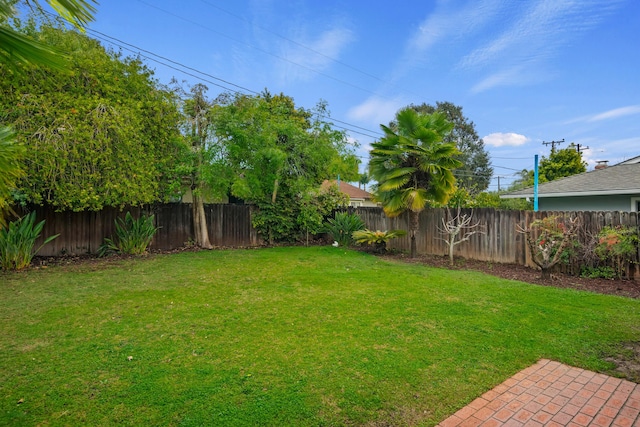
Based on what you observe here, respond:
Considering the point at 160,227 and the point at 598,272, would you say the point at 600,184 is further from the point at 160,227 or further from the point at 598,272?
the point at 160,227

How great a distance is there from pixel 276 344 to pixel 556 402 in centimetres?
251

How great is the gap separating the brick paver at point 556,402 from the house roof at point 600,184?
28.8 ft

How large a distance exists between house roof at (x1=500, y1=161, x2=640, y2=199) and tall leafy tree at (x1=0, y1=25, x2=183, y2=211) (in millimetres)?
12328

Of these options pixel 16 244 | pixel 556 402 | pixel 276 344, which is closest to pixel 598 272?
pixel 556 402

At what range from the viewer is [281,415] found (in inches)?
92.8

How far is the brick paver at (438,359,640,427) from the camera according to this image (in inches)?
93.1

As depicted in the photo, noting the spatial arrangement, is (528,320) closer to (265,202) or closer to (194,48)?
(265,202)

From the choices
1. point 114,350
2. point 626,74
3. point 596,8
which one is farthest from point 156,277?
point 626,74

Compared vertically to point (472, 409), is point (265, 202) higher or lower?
higher

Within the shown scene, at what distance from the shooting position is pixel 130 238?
8930mm

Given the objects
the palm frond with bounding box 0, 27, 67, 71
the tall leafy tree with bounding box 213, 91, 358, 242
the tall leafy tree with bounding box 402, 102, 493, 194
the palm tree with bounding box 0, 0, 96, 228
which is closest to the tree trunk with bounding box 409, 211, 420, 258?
the tall leafy tree with bounding box 213, 91, 358, 242

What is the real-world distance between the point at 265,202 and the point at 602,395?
9820mm

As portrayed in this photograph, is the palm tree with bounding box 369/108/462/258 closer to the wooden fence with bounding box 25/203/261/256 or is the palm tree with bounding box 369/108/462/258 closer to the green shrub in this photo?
the green shrub

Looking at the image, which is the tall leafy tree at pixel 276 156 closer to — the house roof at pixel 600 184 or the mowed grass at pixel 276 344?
the mowed grass at pixel 276 344
